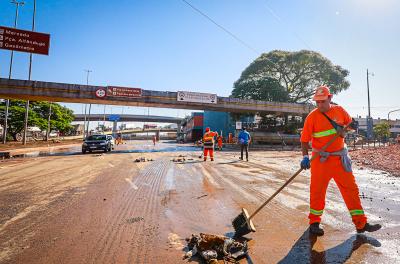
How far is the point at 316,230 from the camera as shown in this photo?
328 cm

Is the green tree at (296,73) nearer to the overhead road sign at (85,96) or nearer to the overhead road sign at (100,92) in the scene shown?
the overhead road sign at (85,96)

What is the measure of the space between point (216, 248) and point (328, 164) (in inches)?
78.8

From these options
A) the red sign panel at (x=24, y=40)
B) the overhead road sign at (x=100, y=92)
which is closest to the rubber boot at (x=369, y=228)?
the red sign panel at (x=24, y=40)

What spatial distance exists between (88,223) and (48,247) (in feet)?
2.60

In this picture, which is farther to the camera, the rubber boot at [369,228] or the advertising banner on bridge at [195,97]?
the advertising banner on bridge at [195,97]

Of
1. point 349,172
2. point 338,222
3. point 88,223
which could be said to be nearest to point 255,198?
point 338,222

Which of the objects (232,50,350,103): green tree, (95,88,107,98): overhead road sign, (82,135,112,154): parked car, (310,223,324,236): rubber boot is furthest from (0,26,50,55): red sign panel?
(232,50,350,103): green tree

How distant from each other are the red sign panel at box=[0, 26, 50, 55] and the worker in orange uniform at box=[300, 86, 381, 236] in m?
22.6

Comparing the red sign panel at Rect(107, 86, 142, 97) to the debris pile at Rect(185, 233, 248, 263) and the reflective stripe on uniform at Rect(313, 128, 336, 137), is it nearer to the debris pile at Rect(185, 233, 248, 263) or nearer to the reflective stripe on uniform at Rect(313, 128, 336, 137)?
the reflective stripe on uniform at Rect(313, 128, 336, 137)

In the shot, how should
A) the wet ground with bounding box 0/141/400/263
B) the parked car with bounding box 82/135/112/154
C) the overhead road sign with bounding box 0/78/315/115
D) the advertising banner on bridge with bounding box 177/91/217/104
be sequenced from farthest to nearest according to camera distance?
the advertising banner on bridge with bounding box 177/91/217/104
the overhead road sign with bounding box 0/78/315/115
the parked car with bounding box 82/135/112/154
the wet ground with bounding box 0/141/400/263

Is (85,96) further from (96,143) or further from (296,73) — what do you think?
(296,73)

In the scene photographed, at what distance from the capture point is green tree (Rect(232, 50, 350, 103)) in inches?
1721

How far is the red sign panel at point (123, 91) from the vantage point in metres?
26.2

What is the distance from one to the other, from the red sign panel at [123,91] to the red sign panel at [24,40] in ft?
23.3
